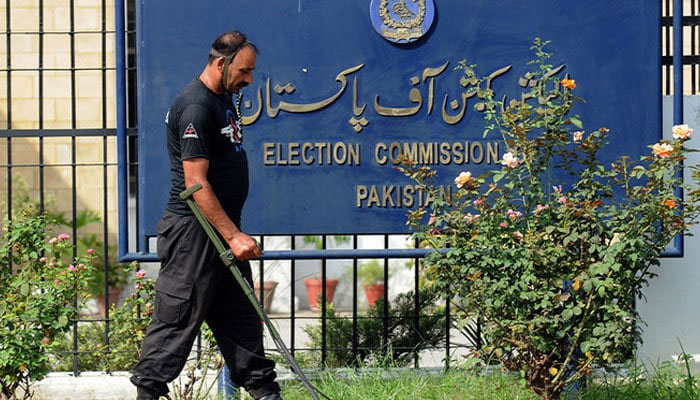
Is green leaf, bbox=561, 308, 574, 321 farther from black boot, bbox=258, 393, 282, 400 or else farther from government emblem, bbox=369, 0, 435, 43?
government emblem, bbox=369, 0, 435, 43

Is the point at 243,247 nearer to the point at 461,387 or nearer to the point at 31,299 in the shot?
the point at 31,299

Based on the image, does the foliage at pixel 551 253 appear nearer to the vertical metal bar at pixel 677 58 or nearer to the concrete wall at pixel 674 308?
the vertical metal bar at pixel 677 58

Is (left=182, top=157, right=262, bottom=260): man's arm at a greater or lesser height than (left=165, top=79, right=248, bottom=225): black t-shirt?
lesser

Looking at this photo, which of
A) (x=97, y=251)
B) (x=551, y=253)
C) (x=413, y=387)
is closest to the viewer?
(x=551, y=253)

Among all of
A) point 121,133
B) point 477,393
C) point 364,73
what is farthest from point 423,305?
point 121,133

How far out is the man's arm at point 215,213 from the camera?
468 centimetres

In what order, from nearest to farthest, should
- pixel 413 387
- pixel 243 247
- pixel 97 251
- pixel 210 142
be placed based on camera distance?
pixel 243 247
pixel 210 142
pixel 413 387
pixel 97 251

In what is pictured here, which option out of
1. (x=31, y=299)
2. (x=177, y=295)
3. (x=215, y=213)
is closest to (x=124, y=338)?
(x=31, y=299)

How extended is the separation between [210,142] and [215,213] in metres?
0.34

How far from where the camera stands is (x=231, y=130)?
4.93 metres

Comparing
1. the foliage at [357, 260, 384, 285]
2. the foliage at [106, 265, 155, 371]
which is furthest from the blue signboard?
the foliage at [357, 260, 384, 285]

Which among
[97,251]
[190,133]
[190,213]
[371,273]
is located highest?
[190,133]

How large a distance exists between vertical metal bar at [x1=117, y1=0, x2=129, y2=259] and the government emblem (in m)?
1.31

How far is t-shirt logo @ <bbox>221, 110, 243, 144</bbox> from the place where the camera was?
4898mm
